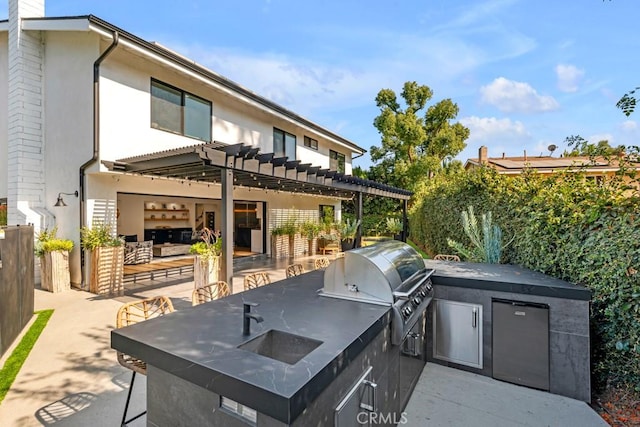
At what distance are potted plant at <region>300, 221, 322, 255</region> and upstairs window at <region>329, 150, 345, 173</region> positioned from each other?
12.0ft

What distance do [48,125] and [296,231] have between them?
8723 millimetres

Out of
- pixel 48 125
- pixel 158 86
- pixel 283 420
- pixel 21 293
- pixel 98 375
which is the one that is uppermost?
pixel 158 86


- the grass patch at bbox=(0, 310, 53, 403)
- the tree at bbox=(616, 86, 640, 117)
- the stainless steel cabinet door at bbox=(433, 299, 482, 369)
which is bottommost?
the grass patch at bbox=(0, 310, 53, 403)

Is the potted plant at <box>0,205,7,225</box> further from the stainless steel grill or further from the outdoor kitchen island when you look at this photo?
the outdoor kitchen island

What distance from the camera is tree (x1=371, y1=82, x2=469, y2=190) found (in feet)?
64.8

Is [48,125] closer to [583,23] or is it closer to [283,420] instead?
[283,420]

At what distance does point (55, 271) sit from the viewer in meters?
6.89

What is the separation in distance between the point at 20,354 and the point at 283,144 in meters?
10.1

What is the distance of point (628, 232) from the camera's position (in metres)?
2.92

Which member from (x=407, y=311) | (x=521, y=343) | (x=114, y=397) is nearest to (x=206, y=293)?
(x=114, y=397)

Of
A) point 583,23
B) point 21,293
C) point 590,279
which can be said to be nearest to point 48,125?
point 21,293

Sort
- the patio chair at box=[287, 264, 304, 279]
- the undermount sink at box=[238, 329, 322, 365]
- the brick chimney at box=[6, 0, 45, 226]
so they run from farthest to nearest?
the brick chimney at box=[6, 0, 45, 226]
the patio chair at box=[287, 264, 304, 279]
the undermount sink at box=[238, 329, 322, 365]

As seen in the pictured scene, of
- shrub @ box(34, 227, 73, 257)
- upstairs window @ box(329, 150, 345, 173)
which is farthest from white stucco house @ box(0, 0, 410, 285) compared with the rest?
upstairs window @ box(329, 150, 345, 173)

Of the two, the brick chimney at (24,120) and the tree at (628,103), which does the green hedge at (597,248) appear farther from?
the brick chimney at (24,120)
